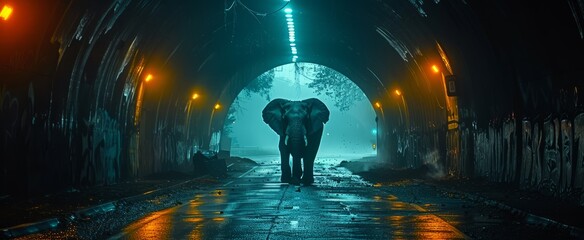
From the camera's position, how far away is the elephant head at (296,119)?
29297 millimetres

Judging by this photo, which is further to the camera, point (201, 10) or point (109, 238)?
point (201, 10)

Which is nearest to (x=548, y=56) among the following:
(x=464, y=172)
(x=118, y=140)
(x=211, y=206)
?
(x=211, y=206)

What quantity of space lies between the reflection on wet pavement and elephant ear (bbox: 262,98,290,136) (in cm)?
936

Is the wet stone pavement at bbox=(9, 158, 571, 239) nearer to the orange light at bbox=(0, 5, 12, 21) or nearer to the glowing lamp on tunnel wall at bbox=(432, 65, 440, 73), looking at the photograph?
the orange light at bbox=(0, 5, 12, 21)

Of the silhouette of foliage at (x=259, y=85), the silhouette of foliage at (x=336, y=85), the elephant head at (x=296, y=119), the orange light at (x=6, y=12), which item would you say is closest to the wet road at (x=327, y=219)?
the orange light at (x=6, y=12)

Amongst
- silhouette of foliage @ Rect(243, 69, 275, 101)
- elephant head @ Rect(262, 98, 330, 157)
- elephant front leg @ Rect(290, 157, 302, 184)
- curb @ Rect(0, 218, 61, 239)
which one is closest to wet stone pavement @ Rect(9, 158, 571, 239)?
curb @ Rect(0, 218, 61, 239)

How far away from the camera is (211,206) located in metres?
17.9

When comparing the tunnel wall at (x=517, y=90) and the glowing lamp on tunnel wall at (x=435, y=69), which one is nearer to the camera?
the tunnel wall at (x=517, y=90)

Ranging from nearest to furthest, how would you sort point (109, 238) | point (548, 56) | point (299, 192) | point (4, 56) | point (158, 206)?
1. point (109, 238)
2. point (4, 56)
3. point (548, 56)
4. point (158, 206)
5. point (299, 192)

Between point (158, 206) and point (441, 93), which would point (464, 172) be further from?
point (158, 206)

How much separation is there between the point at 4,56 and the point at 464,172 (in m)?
16.3

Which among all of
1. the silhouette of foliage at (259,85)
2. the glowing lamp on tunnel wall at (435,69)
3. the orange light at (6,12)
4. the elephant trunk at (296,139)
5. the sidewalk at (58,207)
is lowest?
the sidewalk at (58,207)

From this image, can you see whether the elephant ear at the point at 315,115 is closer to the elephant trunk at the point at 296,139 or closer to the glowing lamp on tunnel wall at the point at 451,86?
the elephant trunk at the point at 296,139

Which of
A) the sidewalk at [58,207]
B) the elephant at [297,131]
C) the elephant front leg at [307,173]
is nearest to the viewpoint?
the sidewalk at [58,207]
